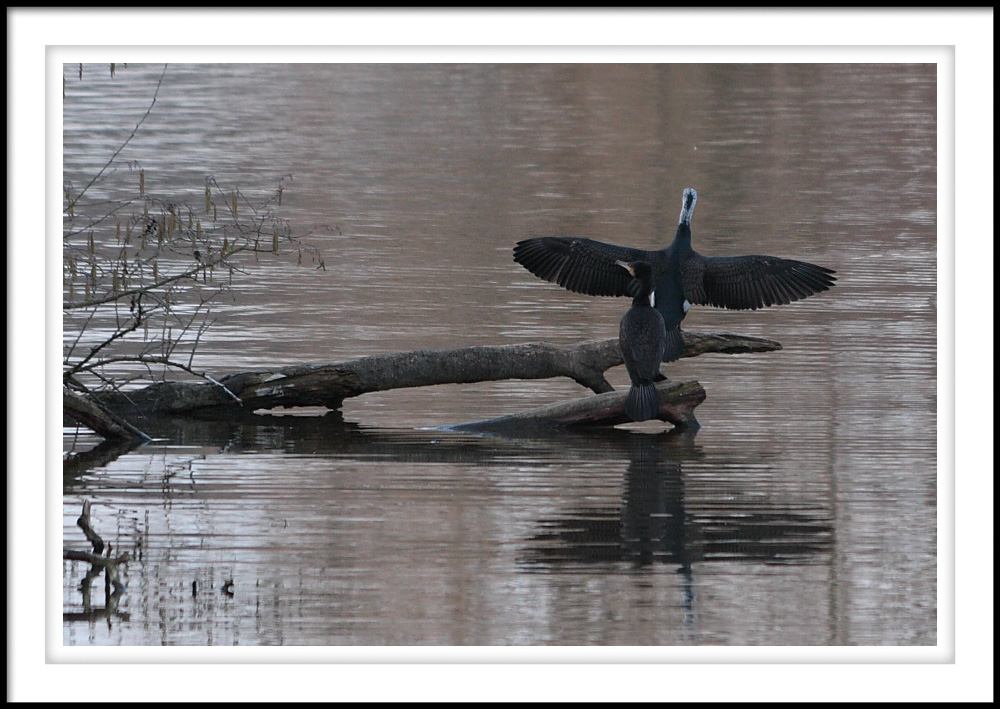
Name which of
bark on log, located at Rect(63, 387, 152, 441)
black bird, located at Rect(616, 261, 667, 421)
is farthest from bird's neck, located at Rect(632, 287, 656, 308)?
bark on log, located at Rect(63, 387, 152, 441)

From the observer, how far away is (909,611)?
7113mm

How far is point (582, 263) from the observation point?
10547mm

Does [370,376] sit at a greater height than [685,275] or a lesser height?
lesser

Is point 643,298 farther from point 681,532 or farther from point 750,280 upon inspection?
point 681,532

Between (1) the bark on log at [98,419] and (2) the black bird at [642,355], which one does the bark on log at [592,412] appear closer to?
(2) the black bird at [642,355]

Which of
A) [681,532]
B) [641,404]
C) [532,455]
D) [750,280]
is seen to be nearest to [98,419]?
[532,455]

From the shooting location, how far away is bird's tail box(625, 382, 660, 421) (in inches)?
378

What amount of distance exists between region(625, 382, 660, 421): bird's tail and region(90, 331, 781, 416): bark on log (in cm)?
57

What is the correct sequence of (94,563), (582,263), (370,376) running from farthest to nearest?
(582,263) < (370,376) < (94,563)

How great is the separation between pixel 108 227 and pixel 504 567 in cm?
1097

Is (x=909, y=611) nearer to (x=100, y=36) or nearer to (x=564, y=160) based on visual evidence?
(x=100, y=36)

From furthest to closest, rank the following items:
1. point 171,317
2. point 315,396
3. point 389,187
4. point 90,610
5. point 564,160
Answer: point 564,160
point 389,187
point 171,317
point 315,396
point 90,610

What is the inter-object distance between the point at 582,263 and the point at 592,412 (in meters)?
1.17

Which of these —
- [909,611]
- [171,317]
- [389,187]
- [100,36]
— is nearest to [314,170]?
[389,187]
